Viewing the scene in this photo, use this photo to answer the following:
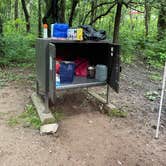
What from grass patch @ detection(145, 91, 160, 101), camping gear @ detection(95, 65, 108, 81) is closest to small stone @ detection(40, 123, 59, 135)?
camping gear @ detection(95, 65, 108, 81)

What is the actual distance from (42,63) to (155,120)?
1.76 metres

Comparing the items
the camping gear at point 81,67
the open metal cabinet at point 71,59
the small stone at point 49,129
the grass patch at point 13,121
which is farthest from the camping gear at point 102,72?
the grass patch at point 13,121

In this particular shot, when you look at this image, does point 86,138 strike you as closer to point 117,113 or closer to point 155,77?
point 117,113

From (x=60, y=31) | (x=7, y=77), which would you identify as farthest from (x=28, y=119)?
(x=7, y=77)

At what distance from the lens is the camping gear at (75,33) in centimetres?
295

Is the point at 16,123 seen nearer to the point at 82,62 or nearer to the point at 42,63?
the point at 42,63

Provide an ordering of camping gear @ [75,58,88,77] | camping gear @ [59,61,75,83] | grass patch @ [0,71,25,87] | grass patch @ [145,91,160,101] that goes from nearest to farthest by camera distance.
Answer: camping gear @ [59,61,75,83]
camping gear @ [75,58,88,77]
grass patch @ [145,91,160,101]
grass patch @ [0,71,25,87]

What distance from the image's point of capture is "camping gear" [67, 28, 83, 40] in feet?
9.67

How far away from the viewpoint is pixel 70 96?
13.0ft

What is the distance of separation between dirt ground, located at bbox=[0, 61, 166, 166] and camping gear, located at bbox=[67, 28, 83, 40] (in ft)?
3.60

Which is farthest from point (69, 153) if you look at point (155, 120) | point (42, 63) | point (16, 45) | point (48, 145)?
point (16, 45)

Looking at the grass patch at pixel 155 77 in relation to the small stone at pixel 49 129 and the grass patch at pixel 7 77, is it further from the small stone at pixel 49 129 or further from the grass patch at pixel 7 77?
the small stone at pixel 49 129

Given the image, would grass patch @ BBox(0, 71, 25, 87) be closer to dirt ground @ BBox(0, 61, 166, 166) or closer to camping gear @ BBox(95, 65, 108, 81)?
dirt ground @ BBox(0, 61, 166, 166)

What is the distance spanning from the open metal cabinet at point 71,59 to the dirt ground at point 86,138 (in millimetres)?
426
